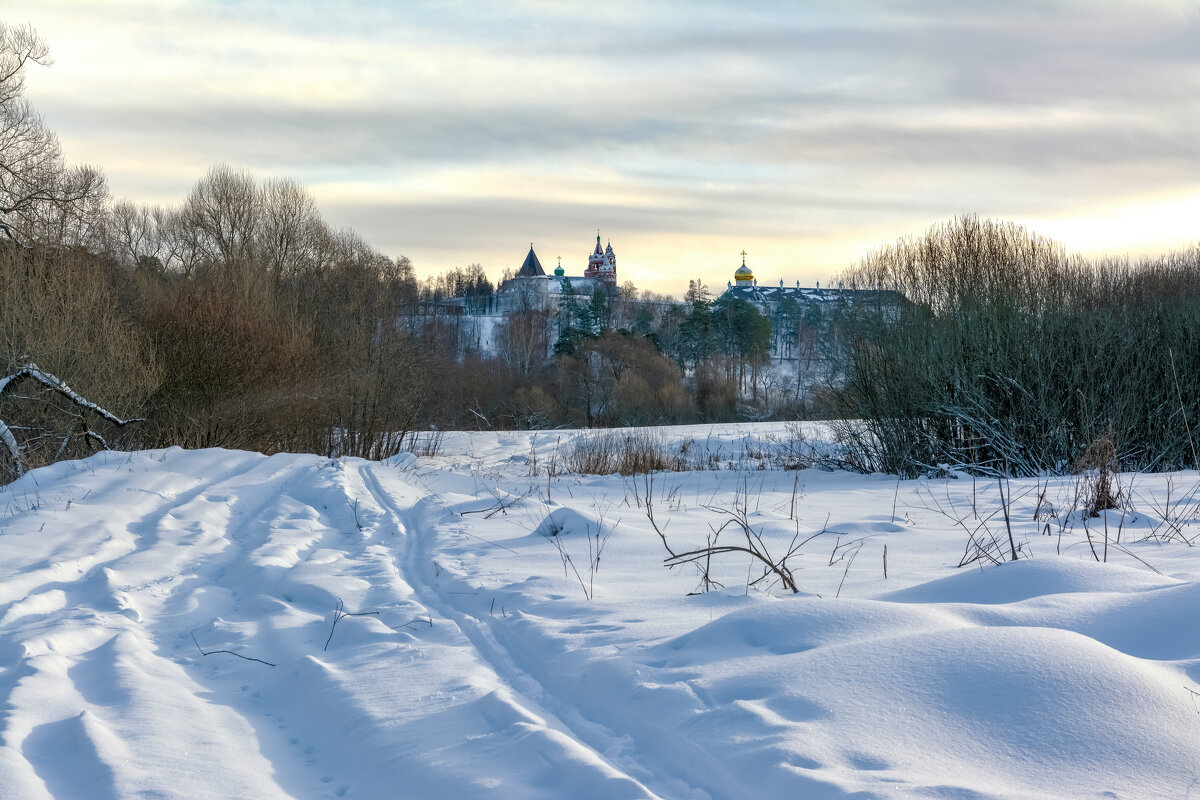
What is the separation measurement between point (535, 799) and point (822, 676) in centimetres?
115

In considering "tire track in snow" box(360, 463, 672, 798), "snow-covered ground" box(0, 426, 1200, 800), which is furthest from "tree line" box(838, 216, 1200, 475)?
"tire track in snow" box(360, 463, 672, 798)

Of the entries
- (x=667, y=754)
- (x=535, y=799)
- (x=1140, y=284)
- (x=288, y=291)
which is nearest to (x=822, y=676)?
(x=667, y=754)

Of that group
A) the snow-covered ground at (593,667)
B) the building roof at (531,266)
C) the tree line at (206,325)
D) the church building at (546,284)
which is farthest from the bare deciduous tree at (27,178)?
the building roof at (531,266)

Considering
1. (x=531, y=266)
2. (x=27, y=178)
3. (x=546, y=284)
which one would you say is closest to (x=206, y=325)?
(x=27, y=178)

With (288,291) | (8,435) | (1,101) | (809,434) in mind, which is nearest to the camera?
(8,435)

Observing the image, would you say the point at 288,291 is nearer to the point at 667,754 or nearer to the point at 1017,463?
the point at 1017,463

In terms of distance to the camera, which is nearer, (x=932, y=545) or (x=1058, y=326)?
(x=932, y=545)

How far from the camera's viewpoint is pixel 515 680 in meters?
3.47

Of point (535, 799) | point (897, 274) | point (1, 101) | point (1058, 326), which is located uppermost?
point (1, 101)

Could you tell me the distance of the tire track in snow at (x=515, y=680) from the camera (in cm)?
272

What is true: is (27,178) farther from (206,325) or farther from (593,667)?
(593,667)

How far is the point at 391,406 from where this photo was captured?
73.0 ft

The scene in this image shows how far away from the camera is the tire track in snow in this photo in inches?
107

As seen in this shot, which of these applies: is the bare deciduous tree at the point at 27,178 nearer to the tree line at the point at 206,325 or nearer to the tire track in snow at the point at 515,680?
the tree line at the point at 206,325
